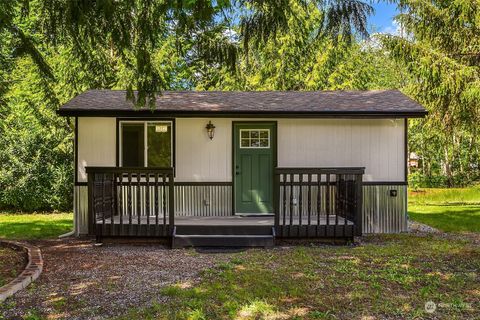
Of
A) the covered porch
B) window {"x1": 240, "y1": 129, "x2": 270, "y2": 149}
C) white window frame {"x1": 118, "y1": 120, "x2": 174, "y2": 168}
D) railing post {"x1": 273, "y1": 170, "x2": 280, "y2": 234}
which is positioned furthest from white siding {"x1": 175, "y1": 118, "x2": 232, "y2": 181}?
railing post {"x1": 273, "y1": 170, "x2": 280, "y2": 234}

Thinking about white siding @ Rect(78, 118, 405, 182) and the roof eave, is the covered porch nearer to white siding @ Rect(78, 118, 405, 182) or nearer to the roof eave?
white siding @ Rect(78, 118, 405, 182)

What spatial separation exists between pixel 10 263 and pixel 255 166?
4456 mm

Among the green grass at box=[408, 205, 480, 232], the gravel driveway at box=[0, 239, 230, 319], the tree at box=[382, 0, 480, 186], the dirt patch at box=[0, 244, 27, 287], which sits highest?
the tree at box=[382, 0, 480, 186]

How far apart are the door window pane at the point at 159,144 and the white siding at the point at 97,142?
67cm

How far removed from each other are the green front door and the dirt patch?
3841 millimetres

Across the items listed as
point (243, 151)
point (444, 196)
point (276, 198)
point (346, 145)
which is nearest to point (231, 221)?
point (276, 198)

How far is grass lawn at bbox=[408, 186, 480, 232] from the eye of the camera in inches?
356

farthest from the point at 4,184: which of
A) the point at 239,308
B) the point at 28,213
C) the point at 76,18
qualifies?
the point at 239,308

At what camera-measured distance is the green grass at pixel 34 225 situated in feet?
26.5

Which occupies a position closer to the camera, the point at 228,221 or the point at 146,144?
the point at 228,221

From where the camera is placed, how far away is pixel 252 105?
325 inches

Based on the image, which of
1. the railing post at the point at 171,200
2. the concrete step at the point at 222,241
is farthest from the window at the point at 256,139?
the concrete step at the point at 222,241

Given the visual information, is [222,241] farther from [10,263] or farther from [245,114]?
[10,263]

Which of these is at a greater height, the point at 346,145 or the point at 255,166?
the point at 346,145
